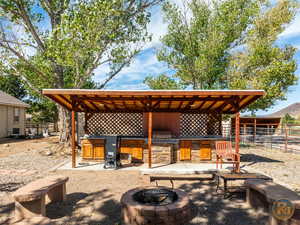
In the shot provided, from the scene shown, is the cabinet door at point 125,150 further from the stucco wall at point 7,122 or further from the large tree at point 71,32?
the stucco wall at point 7,122

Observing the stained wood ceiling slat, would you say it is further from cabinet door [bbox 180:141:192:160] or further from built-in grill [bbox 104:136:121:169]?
cabinet door [bbox 180:141:192:160]

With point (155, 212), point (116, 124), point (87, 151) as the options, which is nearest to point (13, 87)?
point (116, 124)

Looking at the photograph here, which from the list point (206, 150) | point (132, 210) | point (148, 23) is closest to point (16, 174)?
point (132, 210)

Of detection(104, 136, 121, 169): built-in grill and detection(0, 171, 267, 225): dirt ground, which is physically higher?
detection(104, 136, 121, 169): built-in grill

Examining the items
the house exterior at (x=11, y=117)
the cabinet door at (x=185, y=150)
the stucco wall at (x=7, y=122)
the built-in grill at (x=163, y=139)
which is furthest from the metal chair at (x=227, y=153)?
the stucco wall at (x=7, y=122)

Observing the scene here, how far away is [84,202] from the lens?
11.1 feet

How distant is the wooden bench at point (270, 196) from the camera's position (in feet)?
8.13

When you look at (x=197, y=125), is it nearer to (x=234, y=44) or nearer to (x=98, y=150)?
(x=98, y=150)

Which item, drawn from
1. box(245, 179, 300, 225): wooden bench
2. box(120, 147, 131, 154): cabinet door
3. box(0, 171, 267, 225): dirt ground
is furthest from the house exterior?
box(245, 179, 300, 225): wooden bench

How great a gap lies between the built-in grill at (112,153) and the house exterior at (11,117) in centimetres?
1149

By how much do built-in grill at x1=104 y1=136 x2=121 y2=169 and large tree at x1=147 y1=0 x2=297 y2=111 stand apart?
Answer: 725cm

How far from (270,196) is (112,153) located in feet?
14.6

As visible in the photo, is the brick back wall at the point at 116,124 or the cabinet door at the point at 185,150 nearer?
the cabinet door at the point at 185,150

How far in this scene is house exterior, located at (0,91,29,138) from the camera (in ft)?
43.7
